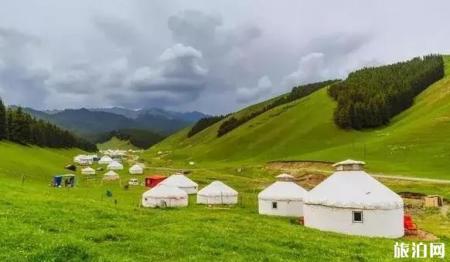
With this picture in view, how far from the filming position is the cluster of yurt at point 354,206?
31.4 m

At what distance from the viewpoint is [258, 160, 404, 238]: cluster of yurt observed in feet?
103

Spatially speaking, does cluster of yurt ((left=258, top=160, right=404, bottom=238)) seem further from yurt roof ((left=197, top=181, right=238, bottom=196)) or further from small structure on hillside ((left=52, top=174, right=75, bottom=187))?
small structure on hillside ((left=52, top=174, right=75, bottom=187))

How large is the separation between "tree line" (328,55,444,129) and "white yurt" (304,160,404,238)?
11264 centimetres

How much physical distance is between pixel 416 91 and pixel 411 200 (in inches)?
4826

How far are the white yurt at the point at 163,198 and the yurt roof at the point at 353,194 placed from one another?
17502 mm

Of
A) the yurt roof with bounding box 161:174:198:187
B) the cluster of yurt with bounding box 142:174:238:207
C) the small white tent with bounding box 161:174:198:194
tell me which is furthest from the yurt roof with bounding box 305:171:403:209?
the small white tent with bounding box 161:174:198:194

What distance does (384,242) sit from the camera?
2681 cm

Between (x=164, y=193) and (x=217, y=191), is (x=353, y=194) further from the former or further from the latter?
(x=217, y=191)

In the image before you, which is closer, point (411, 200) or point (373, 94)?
point (411, 200)

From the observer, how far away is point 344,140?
134 meters

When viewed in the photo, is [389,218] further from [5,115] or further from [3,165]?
[5,115]

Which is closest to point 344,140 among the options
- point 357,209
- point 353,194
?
point 353,194

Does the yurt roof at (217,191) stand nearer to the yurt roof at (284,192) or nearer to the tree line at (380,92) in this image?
the yurt roof at (284,192)

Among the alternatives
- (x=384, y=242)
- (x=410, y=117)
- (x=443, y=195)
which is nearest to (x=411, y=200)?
(x=443, y=195)
